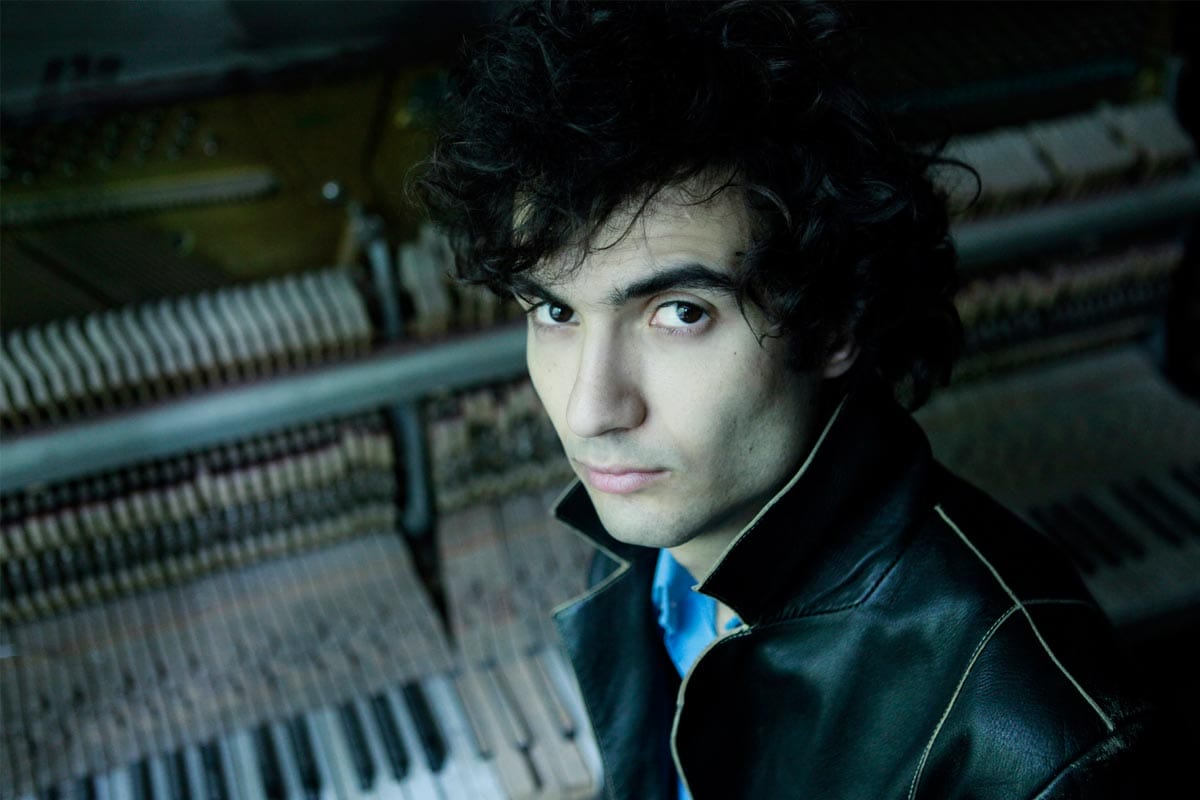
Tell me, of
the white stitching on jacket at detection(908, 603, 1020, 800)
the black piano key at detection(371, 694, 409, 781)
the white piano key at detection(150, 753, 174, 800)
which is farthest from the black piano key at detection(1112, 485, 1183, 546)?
the white piano key at detection(150, 753, 174, 800)

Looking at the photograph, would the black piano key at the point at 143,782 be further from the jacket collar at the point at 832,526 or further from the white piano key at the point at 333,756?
the jacket collar at the point at 832,526

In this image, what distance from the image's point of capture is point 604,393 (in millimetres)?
1359

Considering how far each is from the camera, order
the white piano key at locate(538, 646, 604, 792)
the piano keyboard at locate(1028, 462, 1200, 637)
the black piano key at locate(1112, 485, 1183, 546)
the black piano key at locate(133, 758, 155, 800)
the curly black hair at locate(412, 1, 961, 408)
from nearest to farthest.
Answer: the curly black hair at locate(412, 1, 961, 408) < the black piano key at locate(133, 758, 155, 800) < the white piano key at locate(538, 646, 604, 792) < the piano keyboard at locate(1028, 462, 1200, 637) < the black piano key at locate(1112, 485, 1183, 546)

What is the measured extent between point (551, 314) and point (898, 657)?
71 cm

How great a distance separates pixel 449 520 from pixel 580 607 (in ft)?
3.19

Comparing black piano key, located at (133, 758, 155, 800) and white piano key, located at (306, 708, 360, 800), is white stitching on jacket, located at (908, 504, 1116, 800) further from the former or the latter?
black piano key, located at (133, 758, 155, 800)

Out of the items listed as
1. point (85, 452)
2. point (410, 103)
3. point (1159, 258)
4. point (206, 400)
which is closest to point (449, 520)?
point (206, 400)

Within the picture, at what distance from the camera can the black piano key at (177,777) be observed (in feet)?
7.57

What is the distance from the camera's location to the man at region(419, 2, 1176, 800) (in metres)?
A: 1.33

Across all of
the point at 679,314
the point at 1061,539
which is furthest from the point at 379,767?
the point at 1061,539

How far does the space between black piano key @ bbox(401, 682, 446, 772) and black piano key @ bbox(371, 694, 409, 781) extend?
0.15 ft

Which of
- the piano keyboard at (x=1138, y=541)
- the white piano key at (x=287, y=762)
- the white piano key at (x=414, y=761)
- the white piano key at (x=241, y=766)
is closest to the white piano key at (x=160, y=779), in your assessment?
the white piano key at (x=241, y=766)

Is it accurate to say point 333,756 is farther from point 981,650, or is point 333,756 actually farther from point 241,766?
point 981,650

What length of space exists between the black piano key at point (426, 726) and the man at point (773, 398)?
0.93 m
